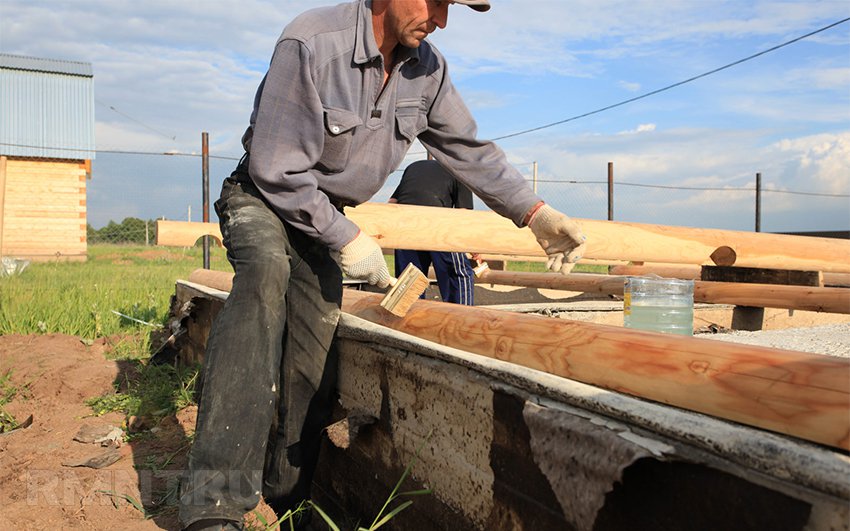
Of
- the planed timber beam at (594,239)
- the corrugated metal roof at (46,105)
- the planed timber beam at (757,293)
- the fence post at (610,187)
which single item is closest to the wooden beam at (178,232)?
the planed timber beam at (594,239)

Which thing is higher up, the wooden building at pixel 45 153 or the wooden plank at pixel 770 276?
the wooden building at pixel 45 153

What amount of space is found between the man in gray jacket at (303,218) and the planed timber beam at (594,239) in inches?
28.6

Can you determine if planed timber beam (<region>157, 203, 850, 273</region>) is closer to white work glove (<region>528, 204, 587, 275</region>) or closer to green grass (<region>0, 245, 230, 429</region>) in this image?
white work glove (<region>528, 204, 587, 275</region>)

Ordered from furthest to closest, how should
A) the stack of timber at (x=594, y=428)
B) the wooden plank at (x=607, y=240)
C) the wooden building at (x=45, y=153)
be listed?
the wooden building at (x=45, y=153) < the wooden plank at (x=607, y=240) < the stack of timber at (x=594, y=428)

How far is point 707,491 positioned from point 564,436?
12.0 inches

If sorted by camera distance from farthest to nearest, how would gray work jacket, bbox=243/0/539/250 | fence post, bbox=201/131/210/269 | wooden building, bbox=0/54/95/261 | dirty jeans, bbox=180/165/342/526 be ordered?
1. wooden building, bbox=0/54/95/261
2. fence post, bbox=201/131/210/269
3. gray work jacket, bbox=243/0/539/250
4. dirty jeans, bbox=180/165/342/526

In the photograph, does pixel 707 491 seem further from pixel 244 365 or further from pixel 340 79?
pixel 340 79

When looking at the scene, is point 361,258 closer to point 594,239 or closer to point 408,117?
point 408,117

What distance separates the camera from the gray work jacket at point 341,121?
209 cm

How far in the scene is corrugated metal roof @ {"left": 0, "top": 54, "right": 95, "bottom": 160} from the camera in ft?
75.0

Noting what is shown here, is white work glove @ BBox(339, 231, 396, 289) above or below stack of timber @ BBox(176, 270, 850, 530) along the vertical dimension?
above

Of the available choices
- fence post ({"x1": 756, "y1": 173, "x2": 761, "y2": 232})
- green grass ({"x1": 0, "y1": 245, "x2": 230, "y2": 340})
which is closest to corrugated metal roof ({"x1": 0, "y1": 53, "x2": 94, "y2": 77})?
green grass ({"x1": 0, "y1": 245, "x2": 230, "y2": 340})

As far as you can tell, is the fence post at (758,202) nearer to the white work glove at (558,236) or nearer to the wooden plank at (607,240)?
the wooden plank at (607,240)

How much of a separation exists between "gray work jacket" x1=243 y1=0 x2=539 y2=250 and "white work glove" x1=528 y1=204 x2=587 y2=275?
0.07 m
